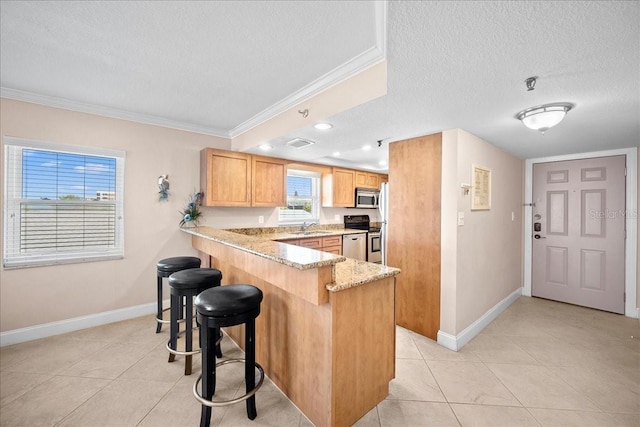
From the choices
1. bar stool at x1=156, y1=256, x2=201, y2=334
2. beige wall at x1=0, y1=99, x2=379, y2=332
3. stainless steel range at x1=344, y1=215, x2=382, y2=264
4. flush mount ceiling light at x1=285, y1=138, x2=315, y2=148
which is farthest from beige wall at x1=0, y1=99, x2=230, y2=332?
stainless steel range at x1=344, y1=215, x2=382, y2=264

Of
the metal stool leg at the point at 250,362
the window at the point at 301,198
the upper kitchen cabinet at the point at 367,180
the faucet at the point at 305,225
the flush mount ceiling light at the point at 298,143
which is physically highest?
the flush mount ceiling light at the point at 298,143

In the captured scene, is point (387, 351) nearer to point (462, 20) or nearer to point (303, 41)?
point (462, 20)

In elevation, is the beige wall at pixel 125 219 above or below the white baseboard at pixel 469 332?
above

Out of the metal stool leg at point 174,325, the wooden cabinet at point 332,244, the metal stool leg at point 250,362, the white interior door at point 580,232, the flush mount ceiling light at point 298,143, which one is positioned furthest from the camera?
the wooden cabinet at point 332,244

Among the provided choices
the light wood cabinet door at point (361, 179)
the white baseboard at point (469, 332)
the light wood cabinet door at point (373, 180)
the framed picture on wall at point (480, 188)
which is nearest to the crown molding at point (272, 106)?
the framed picture on wall at point (480, 188)

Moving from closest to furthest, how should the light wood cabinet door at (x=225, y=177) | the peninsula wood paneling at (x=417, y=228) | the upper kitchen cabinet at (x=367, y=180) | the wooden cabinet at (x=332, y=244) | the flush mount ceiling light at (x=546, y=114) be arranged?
1. the flush mount ceiling light at (x=546, y=114)
2. the peninsula wood paneling at (x=417, y=228)
3. the light wood cabinet door at (x=225, y=177)
4. the wooden cabinet at (x=332, y=244)
5. the upper kitchen cabinet at (x=367, y=180)

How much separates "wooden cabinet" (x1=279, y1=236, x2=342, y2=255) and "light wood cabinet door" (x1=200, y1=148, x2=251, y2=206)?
1042 mm

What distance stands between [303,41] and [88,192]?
2935mm

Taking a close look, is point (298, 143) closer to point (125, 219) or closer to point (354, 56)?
point (354, 56)

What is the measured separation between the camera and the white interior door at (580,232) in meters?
3.41

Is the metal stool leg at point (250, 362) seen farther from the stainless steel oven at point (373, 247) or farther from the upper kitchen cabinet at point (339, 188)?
the stainless steel oven at point (373, 247)

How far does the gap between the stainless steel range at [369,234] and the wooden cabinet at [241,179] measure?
194cm

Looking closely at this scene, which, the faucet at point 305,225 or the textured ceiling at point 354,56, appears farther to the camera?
the faucet at point 305,225

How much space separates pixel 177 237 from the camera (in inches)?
137
